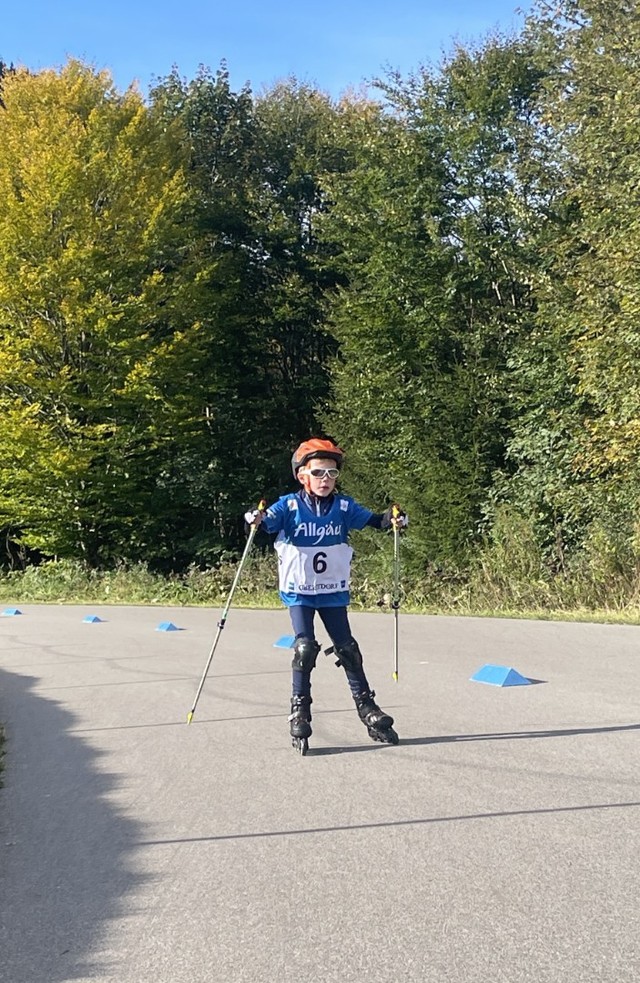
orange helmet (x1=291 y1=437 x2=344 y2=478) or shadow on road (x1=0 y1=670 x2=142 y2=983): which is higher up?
orange helmet (x1=291 y1=437 x2=344 y2=478)

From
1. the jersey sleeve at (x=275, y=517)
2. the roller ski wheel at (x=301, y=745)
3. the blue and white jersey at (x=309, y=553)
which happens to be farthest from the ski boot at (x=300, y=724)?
the jersey sleeve at (x=275, y=517)

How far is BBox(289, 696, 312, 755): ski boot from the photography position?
653 cm

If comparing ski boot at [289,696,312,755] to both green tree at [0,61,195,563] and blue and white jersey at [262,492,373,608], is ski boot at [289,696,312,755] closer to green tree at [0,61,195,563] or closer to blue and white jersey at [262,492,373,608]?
blue and white jersey at [262,492,373,608]

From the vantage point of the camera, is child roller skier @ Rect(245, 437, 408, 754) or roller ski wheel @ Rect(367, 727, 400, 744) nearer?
roller ski wheel @ Rect(367, 727, 400, 744)

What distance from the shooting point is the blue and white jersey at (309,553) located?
6889 millimetres

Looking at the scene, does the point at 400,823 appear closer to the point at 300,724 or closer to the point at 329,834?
the point at 329,834

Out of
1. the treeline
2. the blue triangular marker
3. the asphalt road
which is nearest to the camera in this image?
the asphalt road

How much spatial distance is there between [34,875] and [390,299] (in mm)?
21738

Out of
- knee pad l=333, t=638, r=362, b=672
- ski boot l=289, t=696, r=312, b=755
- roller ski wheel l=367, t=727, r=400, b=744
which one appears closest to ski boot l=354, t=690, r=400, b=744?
roller ski wheel l=367, t=727, r=400, b=744

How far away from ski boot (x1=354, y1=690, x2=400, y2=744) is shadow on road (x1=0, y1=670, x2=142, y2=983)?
66.4 inches

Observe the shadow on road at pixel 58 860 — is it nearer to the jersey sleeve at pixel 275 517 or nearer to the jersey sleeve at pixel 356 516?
Result: the jersey sleeve at pixel 275 517

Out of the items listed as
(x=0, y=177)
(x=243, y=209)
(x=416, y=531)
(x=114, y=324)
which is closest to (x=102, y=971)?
(x=416, y=531)

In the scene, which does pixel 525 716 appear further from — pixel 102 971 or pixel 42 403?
pixel 42 403

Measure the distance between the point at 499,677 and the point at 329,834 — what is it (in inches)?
168
